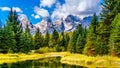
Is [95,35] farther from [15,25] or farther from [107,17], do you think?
[15,25]

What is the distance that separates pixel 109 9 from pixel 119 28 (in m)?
8.38

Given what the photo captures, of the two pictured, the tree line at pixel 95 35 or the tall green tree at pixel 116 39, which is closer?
the tall green tree at pixel 116 39

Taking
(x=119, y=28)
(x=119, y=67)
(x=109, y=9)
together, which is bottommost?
(x=119, y=67)

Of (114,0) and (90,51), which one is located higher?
(114,0)

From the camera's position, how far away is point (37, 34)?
141750mm

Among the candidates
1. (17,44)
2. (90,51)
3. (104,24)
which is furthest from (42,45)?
(104,24)

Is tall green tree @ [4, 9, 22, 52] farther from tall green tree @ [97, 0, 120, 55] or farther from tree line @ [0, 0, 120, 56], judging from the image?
tall green tree @ [97, 0, 120, 55]

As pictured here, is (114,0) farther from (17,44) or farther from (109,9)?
(17,44)

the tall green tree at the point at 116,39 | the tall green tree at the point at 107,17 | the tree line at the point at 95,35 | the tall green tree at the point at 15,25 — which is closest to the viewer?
the tall green tree at the point at 116,39

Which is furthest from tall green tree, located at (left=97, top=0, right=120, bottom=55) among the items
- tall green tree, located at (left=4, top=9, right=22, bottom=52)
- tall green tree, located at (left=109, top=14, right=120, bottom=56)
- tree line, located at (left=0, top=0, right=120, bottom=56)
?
tall green tree, located at (left=4, top=9, right=22, bottom=52)

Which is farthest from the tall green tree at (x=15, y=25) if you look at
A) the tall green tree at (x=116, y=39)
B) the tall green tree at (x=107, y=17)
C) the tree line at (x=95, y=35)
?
the tall green tree at (x=116, y=39)

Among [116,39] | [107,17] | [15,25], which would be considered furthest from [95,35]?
[15,25]

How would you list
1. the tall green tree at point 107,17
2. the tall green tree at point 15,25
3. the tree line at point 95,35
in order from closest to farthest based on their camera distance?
1. the tree line at point 95,35
2. the tall green tree at point 107,17
3. the tall green tree at point 15,25

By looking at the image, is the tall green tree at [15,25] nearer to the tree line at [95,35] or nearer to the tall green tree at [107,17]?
the tree line at [95,35]
